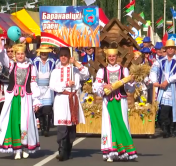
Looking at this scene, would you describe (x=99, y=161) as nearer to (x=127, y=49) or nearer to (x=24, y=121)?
(x=24, y=121)

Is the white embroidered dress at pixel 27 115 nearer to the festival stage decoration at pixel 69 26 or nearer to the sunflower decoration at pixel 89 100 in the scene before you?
the festival stage decoration at pixel 69 26

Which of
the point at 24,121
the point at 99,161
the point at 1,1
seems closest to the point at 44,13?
the point at 24,121

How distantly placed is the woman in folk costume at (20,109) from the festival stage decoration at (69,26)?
547 mm

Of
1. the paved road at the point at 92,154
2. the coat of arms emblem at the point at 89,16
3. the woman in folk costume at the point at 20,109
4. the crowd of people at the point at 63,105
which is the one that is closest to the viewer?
the paved road at the point at 92,154

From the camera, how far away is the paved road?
1108 centimetres

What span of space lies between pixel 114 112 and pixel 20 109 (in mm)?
1520

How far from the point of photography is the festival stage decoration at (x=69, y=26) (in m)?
11.6

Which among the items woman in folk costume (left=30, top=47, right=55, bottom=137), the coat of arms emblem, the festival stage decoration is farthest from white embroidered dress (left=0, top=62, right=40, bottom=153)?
woman in folk costume (left=30, top=47, right=55, bottom=137)

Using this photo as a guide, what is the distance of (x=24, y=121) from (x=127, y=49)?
Result: 489 centimetres

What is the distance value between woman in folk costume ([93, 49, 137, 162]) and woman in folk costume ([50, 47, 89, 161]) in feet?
1.20

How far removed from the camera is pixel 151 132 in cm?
1466

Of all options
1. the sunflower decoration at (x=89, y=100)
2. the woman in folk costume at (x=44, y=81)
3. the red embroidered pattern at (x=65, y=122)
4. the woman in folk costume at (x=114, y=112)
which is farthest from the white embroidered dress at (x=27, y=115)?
the sunflower decoration at (x=89, y=100)

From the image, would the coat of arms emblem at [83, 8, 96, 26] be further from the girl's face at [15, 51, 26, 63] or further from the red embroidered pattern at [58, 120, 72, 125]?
the red embroidered pattern at [58, 120, 72, 125]

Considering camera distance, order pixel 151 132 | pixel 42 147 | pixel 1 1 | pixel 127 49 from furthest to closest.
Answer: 1. pixel 1 1
2. pixel 127 49
3. pixel 151 132
4. pixel 42 147
